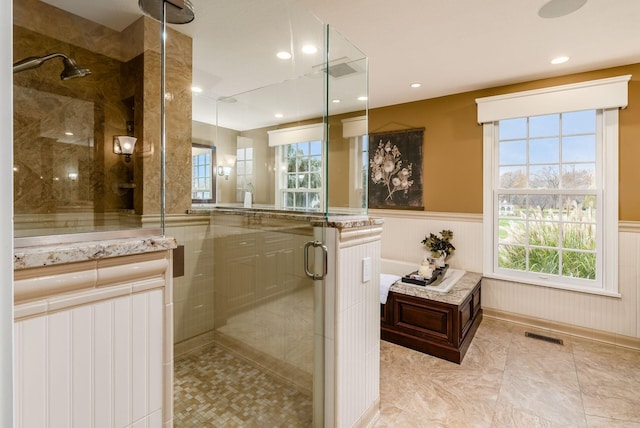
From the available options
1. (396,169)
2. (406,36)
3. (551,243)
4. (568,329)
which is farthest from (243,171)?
(568,329)

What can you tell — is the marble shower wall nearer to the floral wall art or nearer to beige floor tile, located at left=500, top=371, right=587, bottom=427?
beige floor tile, located at left=500, top=371, right=587, bottom=427

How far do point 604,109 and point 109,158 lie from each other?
13.0ft

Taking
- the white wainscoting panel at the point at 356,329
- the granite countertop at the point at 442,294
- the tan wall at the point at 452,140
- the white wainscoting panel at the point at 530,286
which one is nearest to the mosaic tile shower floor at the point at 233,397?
the white wainscoting panel at the point at 356,329

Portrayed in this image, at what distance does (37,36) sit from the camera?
119cm

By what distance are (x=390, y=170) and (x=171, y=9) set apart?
3.15 meters

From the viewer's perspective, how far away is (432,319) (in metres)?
2.66

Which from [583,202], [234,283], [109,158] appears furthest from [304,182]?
[583,202]

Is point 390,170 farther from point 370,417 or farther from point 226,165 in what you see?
point 370,417

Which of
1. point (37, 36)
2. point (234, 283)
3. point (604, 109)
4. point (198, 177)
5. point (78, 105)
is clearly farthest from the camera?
point (604, 109)

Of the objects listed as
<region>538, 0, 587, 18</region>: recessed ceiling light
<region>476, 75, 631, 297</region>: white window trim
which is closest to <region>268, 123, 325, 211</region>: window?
<region>538, 0, 587, 18</region>: recessed ceiling light

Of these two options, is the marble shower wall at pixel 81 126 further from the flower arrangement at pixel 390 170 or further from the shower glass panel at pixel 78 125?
the flower arrangement at pixel 390 170

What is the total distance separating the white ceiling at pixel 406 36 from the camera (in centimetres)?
199

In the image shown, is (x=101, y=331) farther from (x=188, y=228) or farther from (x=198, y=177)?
(x=198, y=177)

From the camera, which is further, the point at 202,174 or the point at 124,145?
the point at 202,174
